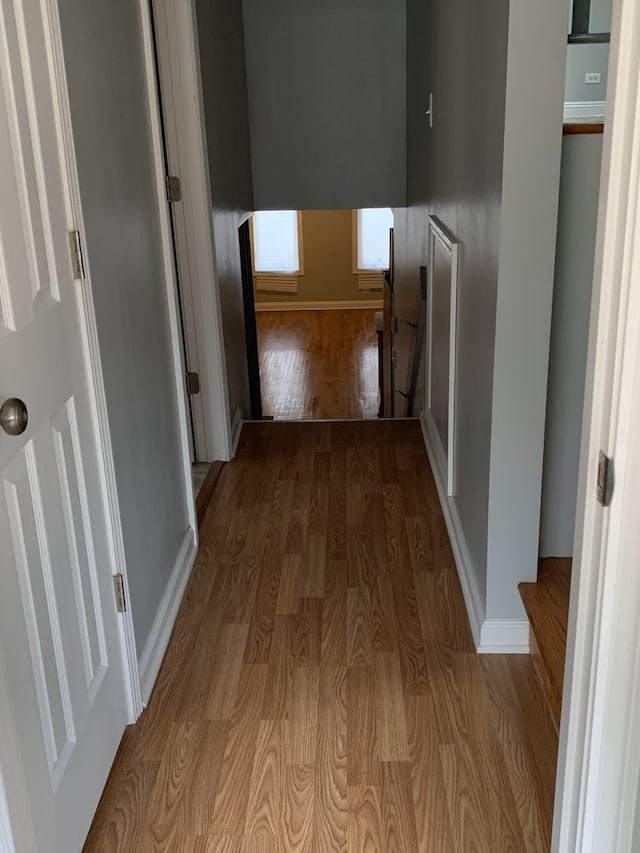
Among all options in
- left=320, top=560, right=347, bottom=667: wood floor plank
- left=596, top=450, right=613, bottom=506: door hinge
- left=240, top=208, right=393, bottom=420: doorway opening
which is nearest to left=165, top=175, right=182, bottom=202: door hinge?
left=320, top=560, right=347, bottom=667: wood floor plank

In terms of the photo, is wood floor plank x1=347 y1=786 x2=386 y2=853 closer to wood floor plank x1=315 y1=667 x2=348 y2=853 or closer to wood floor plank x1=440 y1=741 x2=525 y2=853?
wood floor plank x1=315 y1=667 x2=348 y2=853

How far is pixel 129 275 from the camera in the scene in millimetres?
2088

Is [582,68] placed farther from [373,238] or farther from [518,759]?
[373,238]

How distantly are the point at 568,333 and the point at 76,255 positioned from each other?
1163mm

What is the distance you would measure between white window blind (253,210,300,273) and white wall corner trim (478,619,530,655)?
26.8 ft

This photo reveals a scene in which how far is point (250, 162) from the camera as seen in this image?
473 cm

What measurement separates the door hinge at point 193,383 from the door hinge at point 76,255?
1.77 meters

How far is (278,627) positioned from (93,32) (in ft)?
5.23

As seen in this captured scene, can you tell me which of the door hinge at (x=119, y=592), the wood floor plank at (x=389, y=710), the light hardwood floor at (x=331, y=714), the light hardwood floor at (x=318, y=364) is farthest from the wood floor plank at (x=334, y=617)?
the light hardwood floor at (x=318, y=364)

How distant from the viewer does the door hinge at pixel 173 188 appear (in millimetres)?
3146

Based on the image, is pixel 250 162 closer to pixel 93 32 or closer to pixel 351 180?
pixel 351 180

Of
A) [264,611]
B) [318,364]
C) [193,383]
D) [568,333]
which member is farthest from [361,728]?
[318,364]

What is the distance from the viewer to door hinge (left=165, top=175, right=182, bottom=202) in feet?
10.3

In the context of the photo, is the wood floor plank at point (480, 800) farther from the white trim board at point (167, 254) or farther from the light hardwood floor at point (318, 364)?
the light hardwood floor at point (318, 364)
